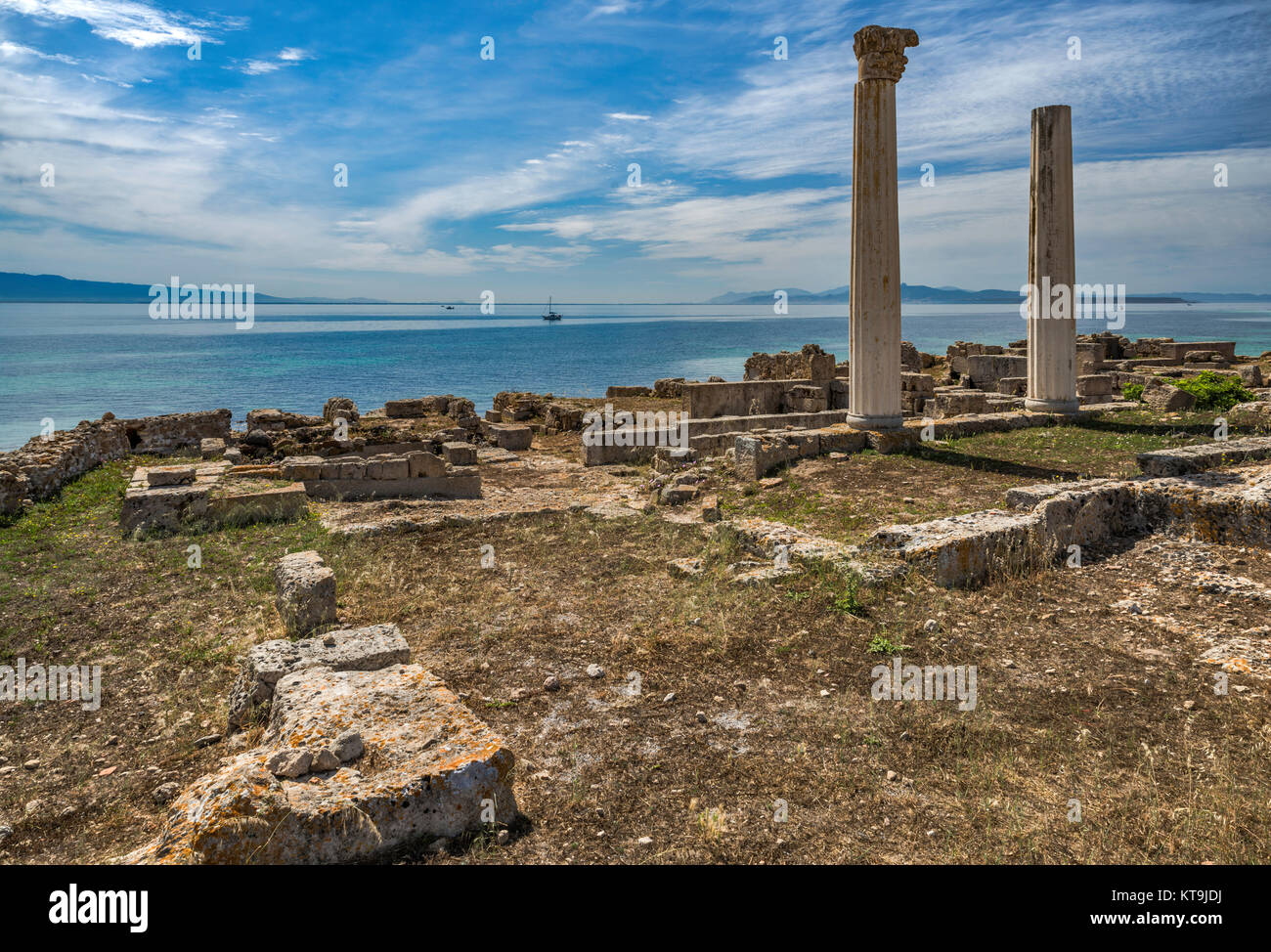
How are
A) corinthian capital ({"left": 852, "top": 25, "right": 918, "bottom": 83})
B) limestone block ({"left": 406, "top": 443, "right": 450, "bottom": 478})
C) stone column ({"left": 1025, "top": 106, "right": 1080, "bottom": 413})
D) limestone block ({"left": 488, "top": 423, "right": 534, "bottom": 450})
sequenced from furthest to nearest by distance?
limestone block ({"left": 488, "top": 423, "right": 534, "bottom": 450}) → stone column ({"left": 1025, "top": 106, "right": 1080, "bottom": 413}) → limestone block ({"left": 406, "top": 443, "right": 450, "bottom": 478}) → corinthian capital ({"left": 852, "top": 25, "right": 918, "bottom": 83})

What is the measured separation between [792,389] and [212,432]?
15.3 m

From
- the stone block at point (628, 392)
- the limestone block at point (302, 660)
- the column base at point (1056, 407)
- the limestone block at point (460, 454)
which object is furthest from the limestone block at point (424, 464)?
the stone block at point (628, 392)

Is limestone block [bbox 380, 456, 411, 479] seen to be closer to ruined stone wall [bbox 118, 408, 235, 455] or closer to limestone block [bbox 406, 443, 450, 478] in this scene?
limestone block [bbox 406, 443, 450, 478]

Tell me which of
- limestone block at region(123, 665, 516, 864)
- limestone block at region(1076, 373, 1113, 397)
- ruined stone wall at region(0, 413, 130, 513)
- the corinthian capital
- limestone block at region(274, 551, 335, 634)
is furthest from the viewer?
limestone block at region(1076, 373, 1113, 397)

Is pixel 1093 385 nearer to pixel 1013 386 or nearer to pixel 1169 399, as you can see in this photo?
pixel 1013 386

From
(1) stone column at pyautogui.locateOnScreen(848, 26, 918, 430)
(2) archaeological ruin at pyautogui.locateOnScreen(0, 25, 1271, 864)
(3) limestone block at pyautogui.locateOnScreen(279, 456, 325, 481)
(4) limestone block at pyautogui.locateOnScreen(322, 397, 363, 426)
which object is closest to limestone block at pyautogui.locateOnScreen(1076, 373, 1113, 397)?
(2) archaeological ruin at pyautogui.locateOnScreen(0, 25, 1271, 864)

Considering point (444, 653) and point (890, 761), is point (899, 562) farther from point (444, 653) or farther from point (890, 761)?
point (444, 653)

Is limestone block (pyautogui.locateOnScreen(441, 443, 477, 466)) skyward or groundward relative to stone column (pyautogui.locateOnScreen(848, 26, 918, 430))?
groundward

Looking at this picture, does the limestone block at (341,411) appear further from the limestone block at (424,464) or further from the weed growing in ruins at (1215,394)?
the weed growing in ruins at (1215,394)

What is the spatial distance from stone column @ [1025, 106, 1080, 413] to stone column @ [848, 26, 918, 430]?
362cm

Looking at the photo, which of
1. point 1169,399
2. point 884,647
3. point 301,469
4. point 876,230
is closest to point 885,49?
point 876,230

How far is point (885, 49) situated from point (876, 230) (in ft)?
9.83

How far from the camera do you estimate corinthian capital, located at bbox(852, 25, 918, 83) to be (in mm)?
13031
